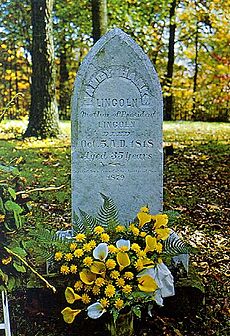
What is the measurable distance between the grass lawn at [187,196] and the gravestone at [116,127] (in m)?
0.43

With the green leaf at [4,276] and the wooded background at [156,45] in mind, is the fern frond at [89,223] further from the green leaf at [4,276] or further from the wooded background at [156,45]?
the wooded background at [156,45]

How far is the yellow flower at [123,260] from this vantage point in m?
3.28

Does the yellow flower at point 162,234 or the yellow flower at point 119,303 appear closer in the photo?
the yellow flower at point 119,303

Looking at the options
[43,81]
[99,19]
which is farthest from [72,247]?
[43,81]

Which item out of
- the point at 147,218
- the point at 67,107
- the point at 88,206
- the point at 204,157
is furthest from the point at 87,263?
the point at 67,107

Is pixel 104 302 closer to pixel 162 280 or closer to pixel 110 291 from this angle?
pixel 110 291

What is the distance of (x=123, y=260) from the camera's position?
329 cm

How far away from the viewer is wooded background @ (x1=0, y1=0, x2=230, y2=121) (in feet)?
53.6

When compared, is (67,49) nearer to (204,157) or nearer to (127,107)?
(204,157)

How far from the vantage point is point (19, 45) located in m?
17.0

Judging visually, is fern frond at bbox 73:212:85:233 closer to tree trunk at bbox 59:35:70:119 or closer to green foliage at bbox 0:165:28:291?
green foliage at bbox 0:165:28:291

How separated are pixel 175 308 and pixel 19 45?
14.3m

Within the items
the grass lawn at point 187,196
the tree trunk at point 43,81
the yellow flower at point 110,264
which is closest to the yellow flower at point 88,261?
the yellow flower at point 110,264

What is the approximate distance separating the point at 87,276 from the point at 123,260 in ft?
0.80
